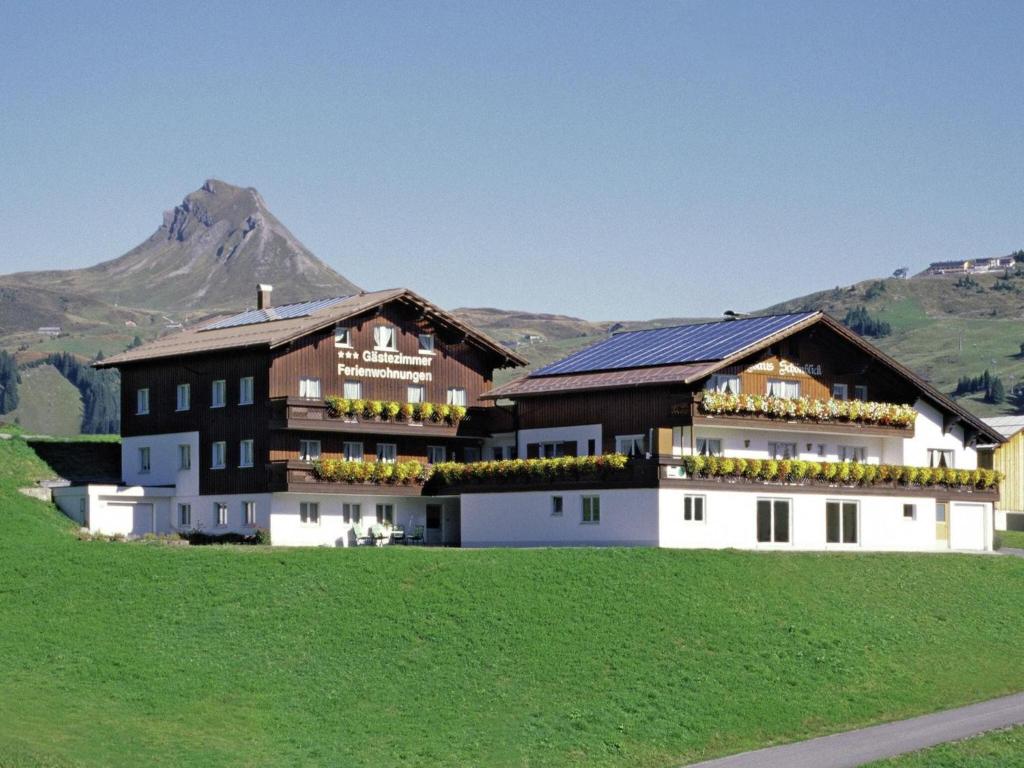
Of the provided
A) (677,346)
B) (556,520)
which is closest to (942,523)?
(677,346)

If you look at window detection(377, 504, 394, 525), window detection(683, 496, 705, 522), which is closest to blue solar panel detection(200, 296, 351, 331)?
window detection(377, 504, 394, 525)

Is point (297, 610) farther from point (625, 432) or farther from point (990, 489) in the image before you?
point (990, 489)

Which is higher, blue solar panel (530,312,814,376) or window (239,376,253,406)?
blue solar panel (530,312,814,376)

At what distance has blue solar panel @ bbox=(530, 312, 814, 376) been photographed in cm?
7475

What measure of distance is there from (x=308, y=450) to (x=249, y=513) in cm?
347

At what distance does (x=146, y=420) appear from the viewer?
270ft

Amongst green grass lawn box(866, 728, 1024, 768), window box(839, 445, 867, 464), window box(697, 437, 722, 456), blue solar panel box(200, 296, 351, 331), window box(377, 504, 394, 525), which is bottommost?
green grass lawn box(866, 728, 1024, 768)

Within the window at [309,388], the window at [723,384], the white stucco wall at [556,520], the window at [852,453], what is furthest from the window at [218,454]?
the window at [852,453]

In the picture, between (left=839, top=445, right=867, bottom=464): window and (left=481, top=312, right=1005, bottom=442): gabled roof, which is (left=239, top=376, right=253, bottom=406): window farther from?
(left=839, top=445, right=867, bottom=464): window

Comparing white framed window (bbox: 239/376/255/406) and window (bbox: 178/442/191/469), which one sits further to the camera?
window (bbox: 178/442/191/469)

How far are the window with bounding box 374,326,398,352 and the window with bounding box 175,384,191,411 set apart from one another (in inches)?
326

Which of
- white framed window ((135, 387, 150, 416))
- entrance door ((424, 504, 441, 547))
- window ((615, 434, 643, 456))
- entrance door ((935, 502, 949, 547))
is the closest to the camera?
window ((615, 434, 643, 456))

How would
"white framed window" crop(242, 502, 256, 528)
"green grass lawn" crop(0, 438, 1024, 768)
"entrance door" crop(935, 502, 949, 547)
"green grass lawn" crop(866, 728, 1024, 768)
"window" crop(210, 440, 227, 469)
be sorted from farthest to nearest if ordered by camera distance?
1. "entrance door" crop(935, 502, 949, 547)
2. "window" crop(210, 440, 227, 469)
3. "white framed window" crop(242, 502, 256, 528)
4. "green grass lawn" crop(0, 438, 1024, 768)
5. "green grass lawn" crop(866, 728, 1024, 768)

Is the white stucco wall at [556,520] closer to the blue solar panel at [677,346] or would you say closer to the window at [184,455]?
the blue solar panel at [677,346]
